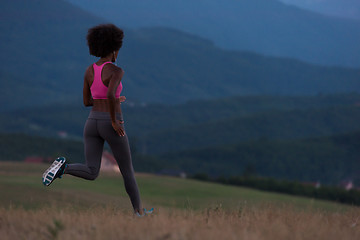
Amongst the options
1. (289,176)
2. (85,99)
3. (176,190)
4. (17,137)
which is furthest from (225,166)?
(85,99)

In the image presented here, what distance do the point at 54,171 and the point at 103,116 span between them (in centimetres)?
90

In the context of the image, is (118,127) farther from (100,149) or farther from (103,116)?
(100,149)

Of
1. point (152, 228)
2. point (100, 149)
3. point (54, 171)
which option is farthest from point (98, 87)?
point (152, 228)

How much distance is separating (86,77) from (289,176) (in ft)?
513

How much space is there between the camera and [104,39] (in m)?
6.79

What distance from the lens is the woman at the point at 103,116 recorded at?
6.56 m

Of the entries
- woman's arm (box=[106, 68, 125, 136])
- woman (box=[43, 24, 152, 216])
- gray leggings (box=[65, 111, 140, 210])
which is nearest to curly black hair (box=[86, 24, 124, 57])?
woman (box=[43, 24, 152, 216])

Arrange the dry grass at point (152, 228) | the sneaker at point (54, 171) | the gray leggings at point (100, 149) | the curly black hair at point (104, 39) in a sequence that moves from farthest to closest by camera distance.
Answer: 1. the curly black hair at point (104, 39)
2. the gray leggings at point (100, 149)
3. the sneaker at point (54, 171)
4. the dry grass at point (152, 228)

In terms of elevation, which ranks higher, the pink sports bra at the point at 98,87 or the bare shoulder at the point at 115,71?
the bare shoulder at the point at 115,71

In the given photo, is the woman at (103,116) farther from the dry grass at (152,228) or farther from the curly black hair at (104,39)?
the dry grass at (152,228)

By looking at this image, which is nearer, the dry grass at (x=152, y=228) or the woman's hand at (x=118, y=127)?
the dry grass at (x=152, y=228)

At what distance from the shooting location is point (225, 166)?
570 ft

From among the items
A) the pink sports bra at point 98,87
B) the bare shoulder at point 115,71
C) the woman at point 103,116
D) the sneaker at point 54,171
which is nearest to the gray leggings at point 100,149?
the woman at point 103,116

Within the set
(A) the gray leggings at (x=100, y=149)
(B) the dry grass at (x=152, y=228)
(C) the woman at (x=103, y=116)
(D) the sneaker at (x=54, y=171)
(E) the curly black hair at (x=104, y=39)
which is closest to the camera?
(B) the dry grass at (x=152, y=228)
